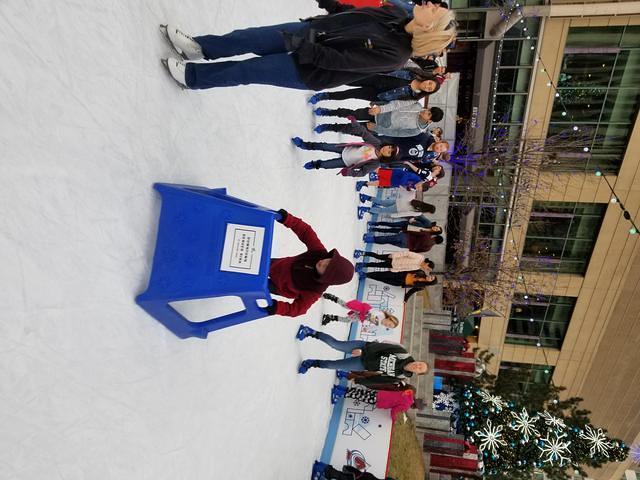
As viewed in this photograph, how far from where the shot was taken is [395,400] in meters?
5.04

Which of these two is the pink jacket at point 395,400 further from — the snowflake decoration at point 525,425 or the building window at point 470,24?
the building window at point 470,24

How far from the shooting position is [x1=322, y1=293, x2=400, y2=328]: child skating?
532 centimetres

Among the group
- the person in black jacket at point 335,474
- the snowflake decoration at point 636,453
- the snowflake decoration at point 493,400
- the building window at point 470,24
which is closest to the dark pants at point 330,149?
the person in black jacket at point 335,474

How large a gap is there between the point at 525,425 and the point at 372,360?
3.13m

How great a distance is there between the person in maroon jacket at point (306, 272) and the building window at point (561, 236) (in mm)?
9774

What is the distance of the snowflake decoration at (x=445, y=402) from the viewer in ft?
21.3

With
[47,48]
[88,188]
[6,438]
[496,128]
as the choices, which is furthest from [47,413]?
[496,128]

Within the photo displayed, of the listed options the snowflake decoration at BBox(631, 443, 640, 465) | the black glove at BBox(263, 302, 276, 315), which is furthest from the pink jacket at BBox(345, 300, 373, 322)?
the snowflake decoration at BBox(631, 443, 640, 465)

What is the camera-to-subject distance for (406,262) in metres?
5.76

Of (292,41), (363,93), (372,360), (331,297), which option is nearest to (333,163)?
(363,93)

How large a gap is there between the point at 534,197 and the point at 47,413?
36.3ft

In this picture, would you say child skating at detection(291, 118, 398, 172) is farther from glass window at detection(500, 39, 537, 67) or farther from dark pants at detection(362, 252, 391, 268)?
glass window at detection(500, 39, 537, 67)

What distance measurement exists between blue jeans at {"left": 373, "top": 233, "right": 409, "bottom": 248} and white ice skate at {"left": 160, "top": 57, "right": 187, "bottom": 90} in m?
4.58

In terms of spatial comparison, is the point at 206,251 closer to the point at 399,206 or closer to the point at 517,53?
the point at 399,206
